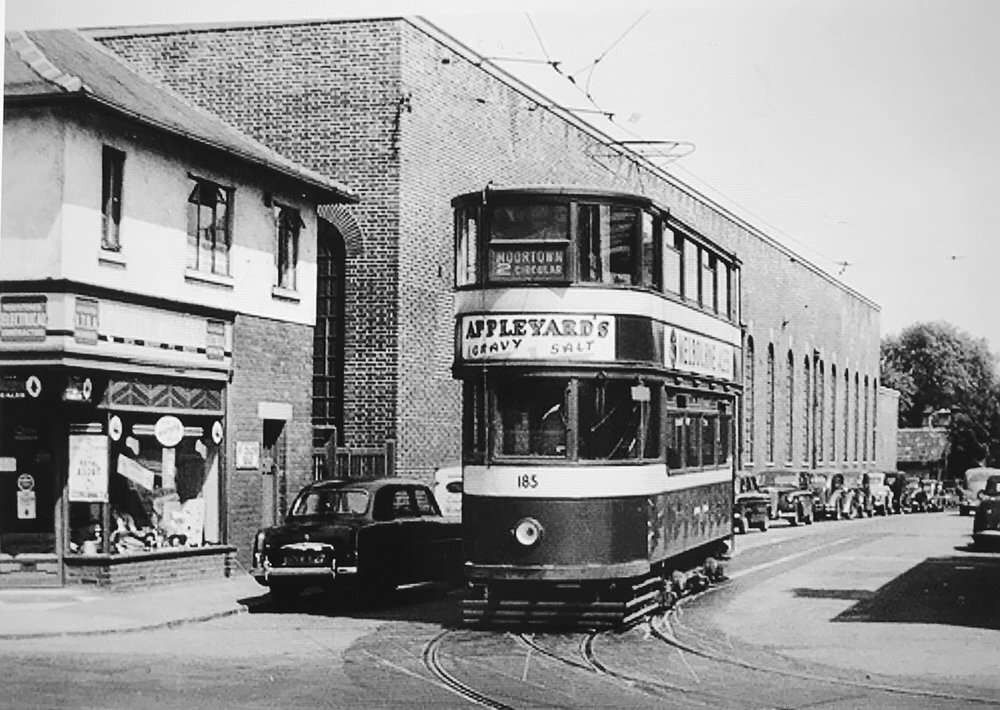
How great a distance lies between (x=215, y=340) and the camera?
14.7m

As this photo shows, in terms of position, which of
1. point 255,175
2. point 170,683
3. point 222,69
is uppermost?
point 222,69

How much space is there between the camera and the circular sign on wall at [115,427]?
13.3 m

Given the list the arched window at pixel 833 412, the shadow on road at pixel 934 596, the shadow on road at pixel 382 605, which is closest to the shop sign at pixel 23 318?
the shadow on road at pixel 382 605

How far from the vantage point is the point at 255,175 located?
592 inches

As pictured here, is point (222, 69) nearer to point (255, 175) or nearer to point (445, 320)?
point (255, 175)

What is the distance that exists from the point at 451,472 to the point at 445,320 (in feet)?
6.16

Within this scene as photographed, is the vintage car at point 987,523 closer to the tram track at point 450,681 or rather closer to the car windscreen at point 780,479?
the car windscreen at point 780,479

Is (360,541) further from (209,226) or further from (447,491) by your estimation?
(209,226)

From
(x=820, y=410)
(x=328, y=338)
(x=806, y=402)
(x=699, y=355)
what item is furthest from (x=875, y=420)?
(x=328, y=338)

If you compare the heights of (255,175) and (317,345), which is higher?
(255,175)

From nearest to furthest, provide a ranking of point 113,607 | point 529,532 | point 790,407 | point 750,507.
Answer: point 529,532 → point 113,607 → point 790,407 → point 750,507

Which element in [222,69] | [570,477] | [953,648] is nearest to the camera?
[953,648]

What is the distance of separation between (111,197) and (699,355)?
540 cm

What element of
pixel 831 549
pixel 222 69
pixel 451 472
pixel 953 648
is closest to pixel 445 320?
pixel 451 472
